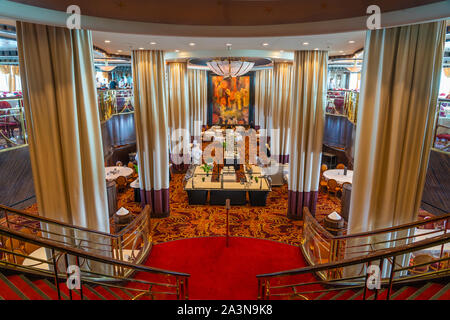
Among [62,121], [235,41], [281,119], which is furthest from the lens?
[281,119]

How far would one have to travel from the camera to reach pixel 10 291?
108 inches

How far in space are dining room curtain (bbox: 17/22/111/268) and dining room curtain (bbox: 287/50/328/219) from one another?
4.86 m

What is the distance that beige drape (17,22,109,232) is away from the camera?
332 centimetres

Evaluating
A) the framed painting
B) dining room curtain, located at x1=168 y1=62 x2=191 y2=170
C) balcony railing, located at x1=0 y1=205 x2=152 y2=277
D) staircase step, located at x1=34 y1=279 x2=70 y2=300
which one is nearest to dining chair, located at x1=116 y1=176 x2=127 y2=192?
dining room curtain, located at x1=168 y1=62 x2=191 y2=170

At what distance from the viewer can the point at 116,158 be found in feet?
41.1

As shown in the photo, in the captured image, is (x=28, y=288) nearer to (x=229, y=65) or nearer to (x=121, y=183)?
(x=121, y=183)

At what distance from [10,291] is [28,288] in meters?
0.23

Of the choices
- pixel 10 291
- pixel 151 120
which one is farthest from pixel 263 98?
pixel 10 291

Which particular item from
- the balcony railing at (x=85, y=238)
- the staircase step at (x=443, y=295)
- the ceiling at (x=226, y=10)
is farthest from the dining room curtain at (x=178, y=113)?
the staircase step at (x=443, y=295)

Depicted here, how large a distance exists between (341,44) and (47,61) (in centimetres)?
526

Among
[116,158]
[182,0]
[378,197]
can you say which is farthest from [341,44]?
[116,158]

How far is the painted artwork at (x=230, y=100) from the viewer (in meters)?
20.9

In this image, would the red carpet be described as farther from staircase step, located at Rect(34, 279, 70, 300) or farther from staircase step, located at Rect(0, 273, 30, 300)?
staircase step, located at Rect(0, 273, 30, 300)
